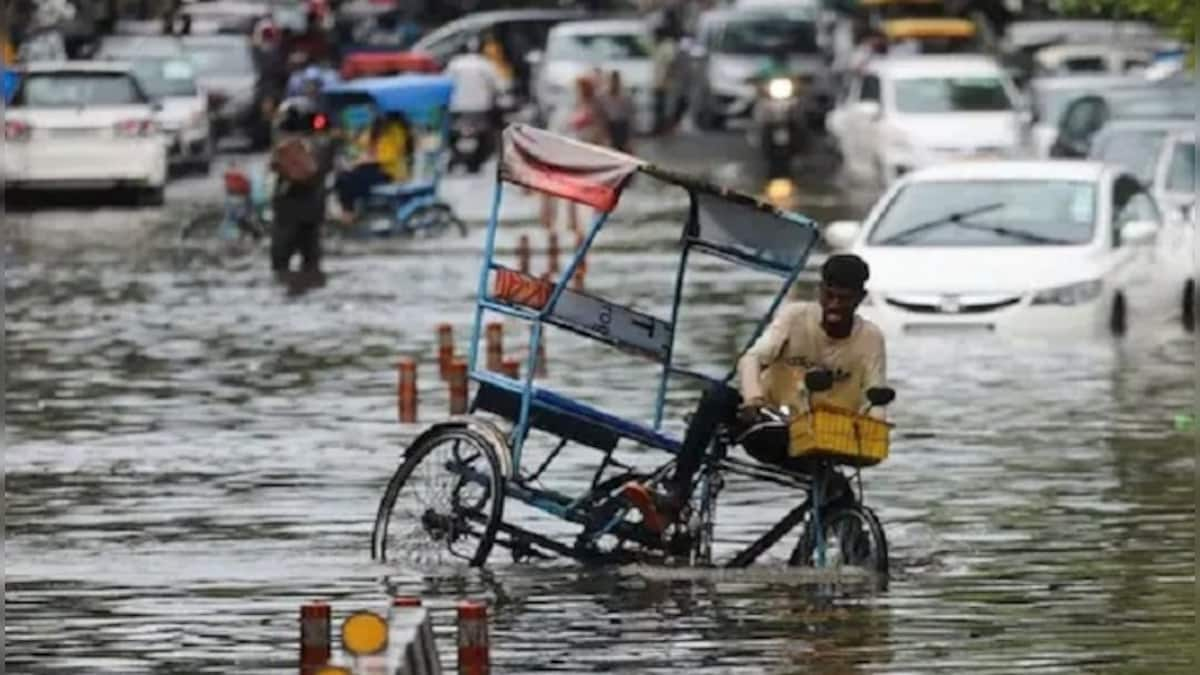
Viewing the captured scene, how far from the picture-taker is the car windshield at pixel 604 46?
59156 millimetres

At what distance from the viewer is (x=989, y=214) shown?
26891mm

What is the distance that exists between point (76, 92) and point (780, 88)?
11.7 m

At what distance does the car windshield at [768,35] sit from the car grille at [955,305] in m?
34.0

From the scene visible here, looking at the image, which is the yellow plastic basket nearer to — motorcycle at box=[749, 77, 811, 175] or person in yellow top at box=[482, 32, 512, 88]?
motorcycle at box=[749, 77, 811, 175]

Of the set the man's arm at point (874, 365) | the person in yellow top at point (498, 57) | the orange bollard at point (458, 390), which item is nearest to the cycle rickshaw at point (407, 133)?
the orange bollard at point (458, 390)

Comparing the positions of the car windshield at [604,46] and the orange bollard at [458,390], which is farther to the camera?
the car windshield at [604,46]

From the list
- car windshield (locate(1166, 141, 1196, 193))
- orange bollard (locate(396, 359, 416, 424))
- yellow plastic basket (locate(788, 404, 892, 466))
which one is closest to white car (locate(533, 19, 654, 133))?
car windshield (locate(1166, 141, 1196, 193))

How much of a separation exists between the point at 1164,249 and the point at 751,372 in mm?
13613

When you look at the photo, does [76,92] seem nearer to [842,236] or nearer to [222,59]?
[222,59]

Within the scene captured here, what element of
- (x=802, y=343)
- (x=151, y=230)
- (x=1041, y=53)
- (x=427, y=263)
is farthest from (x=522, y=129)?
(x=1041, y=53)

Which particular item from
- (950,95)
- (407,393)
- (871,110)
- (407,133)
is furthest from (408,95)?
(407,393)

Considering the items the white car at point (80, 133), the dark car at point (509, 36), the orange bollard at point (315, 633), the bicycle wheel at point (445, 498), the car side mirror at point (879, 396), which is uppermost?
the orange bollard at point (315, 633)

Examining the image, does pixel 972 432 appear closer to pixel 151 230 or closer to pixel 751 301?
pixel 751 301

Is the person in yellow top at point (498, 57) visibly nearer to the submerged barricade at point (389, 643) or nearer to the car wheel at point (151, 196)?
the car wheel at point (151, 196)
